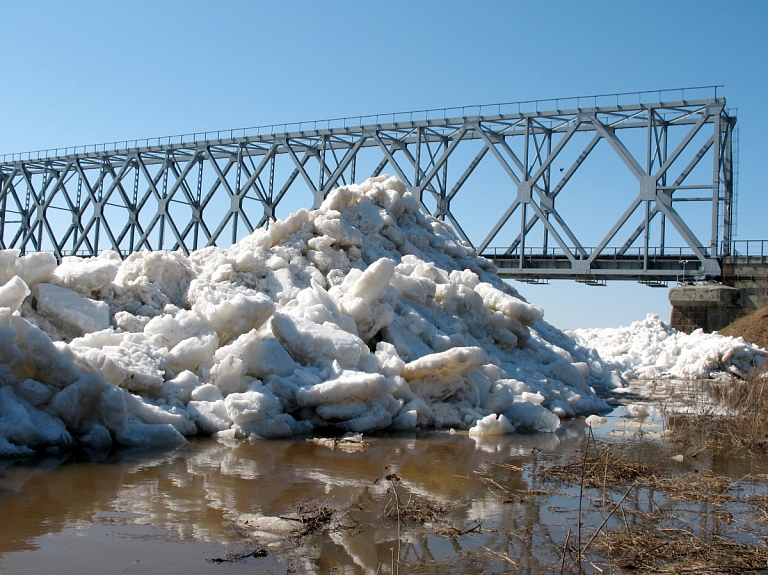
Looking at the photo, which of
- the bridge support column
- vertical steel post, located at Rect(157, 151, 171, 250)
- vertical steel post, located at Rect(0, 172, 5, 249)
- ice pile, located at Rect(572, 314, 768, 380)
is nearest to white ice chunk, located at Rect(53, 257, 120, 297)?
ice pile, located at Rect(572, 314, 768, 380)

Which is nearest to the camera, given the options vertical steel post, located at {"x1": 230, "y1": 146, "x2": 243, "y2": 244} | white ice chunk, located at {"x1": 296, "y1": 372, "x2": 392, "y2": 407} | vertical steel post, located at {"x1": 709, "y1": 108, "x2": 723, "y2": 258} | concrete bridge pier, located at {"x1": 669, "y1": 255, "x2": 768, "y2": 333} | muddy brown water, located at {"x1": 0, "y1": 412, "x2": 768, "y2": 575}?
muddy brown water, located at {"x1": 0, "y1": 412, "x2": 768, "y2": 575}

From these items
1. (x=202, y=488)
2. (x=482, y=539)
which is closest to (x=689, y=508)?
(x=482, y=539)

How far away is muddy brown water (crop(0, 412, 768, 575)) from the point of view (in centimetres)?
382

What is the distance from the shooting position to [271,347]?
837cm

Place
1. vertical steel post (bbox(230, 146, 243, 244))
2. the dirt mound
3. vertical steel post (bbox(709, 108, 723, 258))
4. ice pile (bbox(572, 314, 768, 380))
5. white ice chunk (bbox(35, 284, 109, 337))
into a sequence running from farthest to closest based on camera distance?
vertical steel post (bbox(230, 146, 243, 244)) < vertical steel post (bbox(709, 108, 723, 258)) < the dirt mound < ice pile (bbox(572, 314, 768, 380)) < white ice chunk (bbox(35, 284, 109, 337))

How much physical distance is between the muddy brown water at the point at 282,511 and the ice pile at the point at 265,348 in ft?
1.89

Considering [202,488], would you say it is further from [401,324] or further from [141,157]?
[141,157]

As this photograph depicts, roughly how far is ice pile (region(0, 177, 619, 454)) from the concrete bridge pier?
16.3 m

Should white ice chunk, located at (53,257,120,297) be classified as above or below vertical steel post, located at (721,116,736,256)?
below

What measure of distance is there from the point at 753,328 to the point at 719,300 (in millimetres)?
2809

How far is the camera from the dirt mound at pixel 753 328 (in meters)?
22.9

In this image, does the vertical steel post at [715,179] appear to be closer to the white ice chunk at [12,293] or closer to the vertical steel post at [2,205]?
the white ice chunk at [12,293]

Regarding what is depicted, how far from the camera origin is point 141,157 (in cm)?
4684

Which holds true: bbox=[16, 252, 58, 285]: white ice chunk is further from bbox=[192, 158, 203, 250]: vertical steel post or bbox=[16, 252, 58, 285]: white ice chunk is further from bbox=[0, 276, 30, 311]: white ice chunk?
bbox=[192, 158, 203, 250]: vertical steel post
